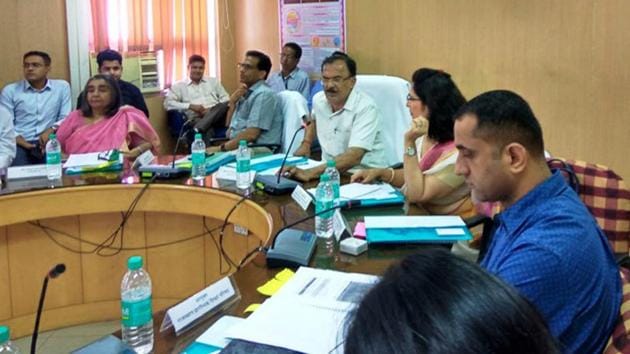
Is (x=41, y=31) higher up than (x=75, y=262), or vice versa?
(x=41, y=31)

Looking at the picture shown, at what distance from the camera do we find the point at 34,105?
183 inches

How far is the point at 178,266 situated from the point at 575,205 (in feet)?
7.18

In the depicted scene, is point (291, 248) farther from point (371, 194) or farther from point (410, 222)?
point (371, 194)

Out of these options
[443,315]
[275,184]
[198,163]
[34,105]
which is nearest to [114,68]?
[34,105]

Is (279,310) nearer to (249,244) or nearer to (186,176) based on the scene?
(249,244)

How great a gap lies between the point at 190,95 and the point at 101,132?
A: 2449mm

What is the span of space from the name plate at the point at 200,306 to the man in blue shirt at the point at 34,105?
3458 millimetres

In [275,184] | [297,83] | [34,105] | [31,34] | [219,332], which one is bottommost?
[219,332]

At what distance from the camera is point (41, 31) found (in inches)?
190

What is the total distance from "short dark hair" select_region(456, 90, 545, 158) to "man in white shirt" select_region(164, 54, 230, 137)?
4326 mm

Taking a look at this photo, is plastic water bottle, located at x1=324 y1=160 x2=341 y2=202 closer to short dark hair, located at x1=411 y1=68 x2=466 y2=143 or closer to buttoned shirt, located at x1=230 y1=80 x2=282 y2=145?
short dark hair, located at x1=411 y1=68 x2=466 y2=143

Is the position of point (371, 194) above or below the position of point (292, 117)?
below

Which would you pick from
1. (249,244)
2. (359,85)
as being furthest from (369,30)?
(249,244)

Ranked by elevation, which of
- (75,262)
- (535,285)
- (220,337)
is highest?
(535,285)
